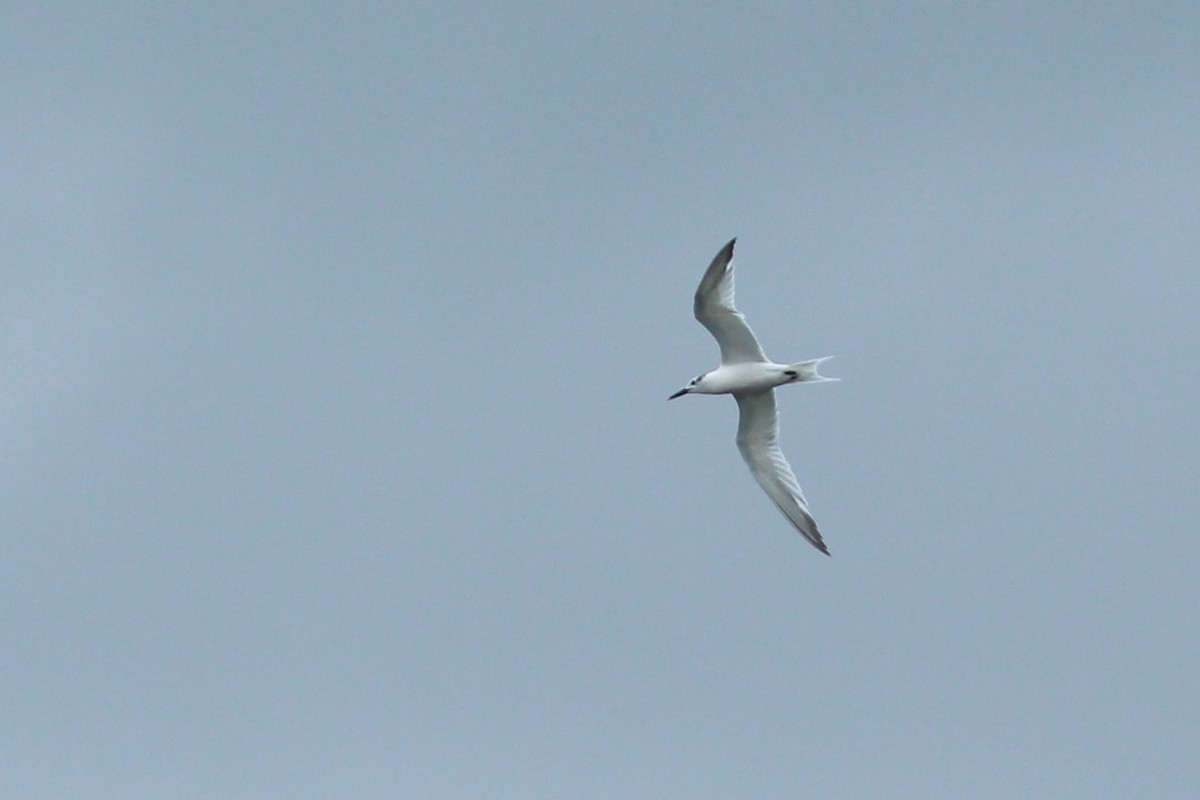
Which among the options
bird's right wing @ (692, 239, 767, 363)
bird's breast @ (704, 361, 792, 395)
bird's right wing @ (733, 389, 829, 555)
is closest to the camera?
bird's right wing @ (692, 239, 767, 363)

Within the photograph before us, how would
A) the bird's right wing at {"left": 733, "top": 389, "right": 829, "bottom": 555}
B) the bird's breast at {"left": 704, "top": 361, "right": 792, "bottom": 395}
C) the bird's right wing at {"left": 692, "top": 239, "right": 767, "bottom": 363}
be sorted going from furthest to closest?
1. the bird's right wing at {"left": 733, "top": 389, "right": 829, "bottom": 555}
2. the bird's breast at {"left": 704, "top": 361, "right": 792, "bottom": 395}
3. the bird's right wing at {"left": 692, "top": 239, "right": 767, "bottom": 363}

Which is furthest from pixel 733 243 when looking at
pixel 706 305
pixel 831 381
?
pixel 831 381

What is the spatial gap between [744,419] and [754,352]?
6.19 feet

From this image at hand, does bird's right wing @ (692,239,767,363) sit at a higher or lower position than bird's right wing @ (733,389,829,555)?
higher

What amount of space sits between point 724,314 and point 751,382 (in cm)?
174

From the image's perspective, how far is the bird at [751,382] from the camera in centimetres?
3294

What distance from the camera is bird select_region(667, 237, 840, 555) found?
32.9 m

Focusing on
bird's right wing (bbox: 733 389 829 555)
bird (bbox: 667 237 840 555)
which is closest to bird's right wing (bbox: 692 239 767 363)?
bird (bbox: 667 237 840 555)

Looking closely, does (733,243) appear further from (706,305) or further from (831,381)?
(831,381)

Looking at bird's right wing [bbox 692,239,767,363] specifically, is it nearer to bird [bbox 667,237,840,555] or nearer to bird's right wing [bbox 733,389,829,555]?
bird [bbox 667,237,840,555]

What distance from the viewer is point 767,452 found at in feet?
116

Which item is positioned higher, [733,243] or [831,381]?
[733,243]

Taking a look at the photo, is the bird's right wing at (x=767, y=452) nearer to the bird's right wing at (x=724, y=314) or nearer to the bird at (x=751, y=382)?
the bird at (x=751, y=382)

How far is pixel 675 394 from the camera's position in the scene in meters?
35.8
